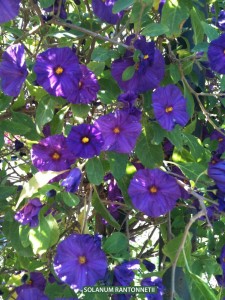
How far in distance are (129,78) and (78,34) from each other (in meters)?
0.20

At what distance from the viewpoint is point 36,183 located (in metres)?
1.05

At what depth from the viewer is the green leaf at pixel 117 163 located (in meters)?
1.12

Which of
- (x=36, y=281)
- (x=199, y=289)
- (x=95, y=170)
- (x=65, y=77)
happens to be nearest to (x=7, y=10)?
(x=65, y=77)

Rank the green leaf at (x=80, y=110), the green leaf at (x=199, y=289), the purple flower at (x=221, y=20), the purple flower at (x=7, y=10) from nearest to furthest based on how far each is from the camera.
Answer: the purple flower at (x=7, y=10) < the green leaf at (x=199, y=289) < the green leaf at (x=80, y=110) < the purple flower at (x=221, y=20)

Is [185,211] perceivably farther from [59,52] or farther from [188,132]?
[59,52]

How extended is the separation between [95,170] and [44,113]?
17 cm

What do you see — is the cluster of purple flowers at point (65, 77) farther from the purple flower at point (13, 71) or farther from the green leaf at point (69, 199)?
the green leaf at point (69, 199)

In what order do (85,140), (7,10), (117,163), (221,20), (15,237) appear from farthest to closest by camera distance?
1. (221,20)
2. (15,237)
3. (117,163)
4. (85,140)
5. (7,10)

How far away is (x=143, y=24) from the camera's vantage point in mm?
1273

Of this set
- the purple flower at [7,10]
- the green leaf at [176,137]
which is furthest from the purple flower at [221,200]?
the purple flower at [7,10]

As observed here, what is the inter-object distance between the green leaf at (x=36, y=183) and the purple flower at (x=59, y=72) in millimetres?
165

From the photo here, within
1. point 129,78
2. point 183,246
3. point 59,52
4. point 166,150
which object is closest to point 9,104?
point 59,52

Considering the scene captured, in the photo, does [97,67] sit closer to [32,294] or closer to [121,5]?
[121,5]

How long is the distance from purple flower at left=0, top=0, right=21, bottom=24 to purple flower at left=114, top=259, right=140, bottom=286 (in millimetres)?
553
